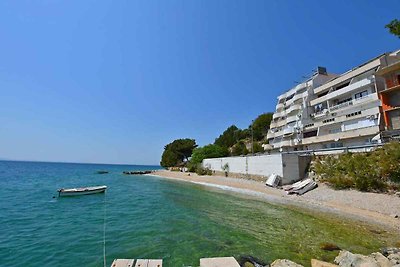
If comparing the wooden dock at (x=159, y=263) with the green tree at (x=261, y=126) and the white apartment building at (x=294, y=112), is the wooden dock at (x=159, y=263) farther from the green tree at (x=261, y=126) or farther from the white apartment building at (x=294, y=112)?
the green tree at (x=261, y=126)

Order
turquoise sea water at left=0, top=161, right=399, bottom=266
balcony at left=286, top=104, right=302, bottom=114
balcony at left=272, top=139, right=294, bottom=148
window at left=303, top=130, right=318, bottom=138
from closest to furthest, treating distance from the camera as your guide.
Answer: turquoise sea water at left=0, top=161, right=399, bottom=266 < window at left=303, top=130, right=318, bottom=138 < balcony at left=286, top=104, right=302, bottom=114 < balcony at left=272, top=139, right=294, bottom=148

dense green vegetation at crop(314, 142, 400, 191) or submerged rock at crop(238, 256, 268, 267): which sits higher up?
dense green vegetation at crop(314, 142, 400, 191)

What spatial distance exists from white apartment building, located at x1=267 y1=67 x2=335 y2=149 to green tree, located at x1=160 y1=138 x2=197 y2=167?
47.2 m

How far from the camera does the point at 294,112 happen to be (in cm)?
4978

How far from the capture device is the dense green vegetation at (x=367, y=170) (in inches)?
793

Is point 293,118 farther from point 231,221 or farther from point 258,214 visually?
point 231,221

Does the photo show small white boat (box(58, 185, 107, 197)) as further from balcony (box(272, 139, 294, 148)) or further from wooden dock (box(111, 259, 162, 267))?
balcony (box(272, 139, 294, 148))

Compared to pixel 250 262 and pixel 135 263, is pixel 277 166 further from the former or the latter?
pixel 135 263

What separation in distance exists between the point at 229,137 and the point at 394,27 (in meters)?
92.7

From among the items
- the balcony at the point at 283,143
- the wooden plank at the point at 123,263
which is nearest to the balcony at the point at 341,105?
the balcony at the point at 283,143

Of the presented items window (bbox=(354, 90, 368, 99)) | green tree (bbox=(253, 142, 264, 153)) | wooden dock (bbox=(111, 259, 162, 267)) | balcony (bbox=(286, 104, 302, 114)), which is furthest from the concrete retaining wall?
wooden dock (bbox=(111, 259, 162, 267))

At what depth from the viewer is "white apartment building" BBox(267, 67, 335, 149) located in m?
46.0

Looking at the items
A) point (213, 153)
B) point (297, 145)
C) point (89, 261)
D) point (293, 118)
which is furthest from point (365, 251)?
point (213, 153)

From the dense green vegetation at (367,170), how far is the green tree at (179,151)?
7409cm
